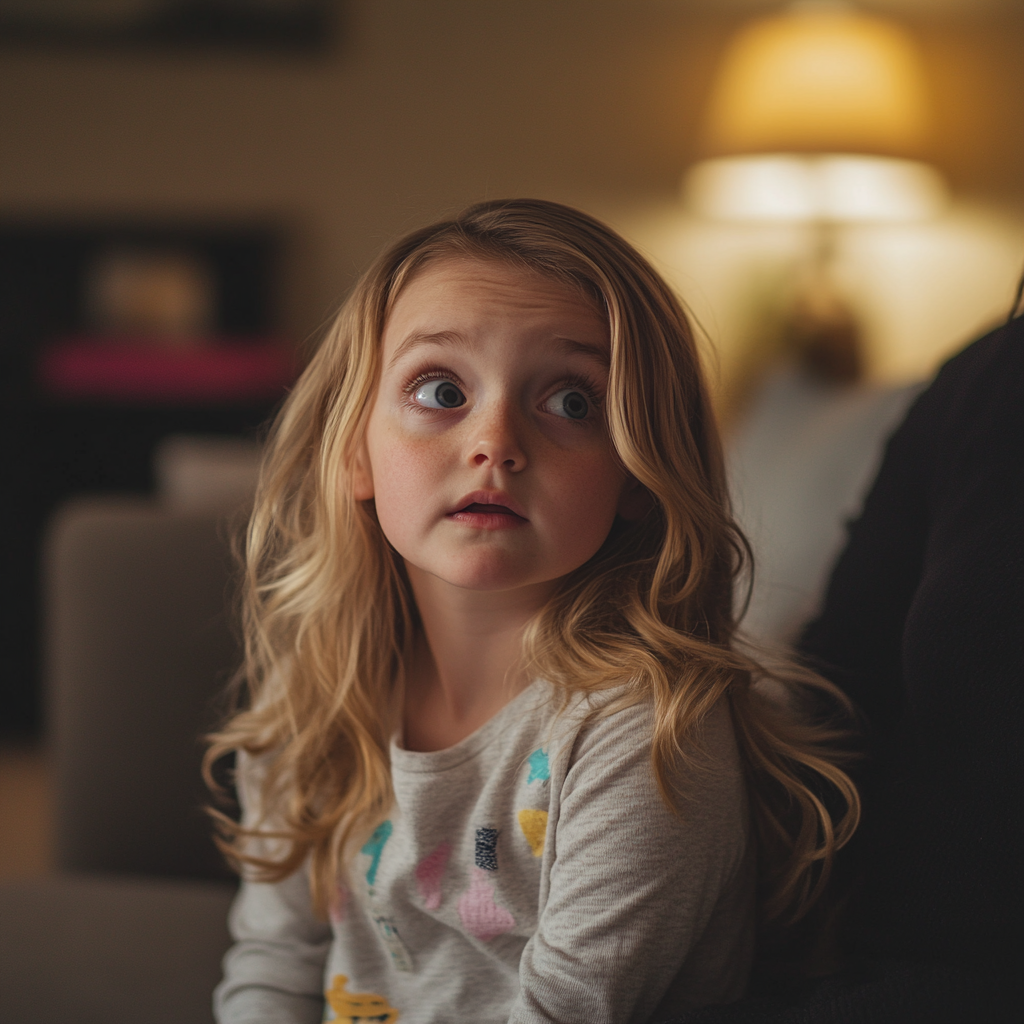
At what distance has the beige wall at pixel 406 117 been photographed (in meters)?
2.67

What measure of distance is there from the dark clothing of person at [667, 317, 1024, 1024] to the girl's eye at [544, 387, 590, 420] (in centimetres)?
23

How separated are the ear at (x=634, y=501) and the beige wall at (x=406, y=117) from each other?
2102 mm

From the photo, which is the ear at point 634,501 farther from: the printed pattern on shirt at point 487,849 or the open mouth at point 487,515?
the printed pattern on shirt at point 487,849

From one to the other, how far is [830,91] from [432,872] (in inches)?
82.7

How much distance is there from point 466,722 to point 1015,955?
368 mm

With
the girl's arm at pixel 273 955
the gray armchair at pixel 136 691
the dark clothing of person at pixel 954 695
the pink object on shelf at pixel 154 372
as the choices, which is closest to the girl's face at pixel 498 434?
the dark clothing of person at pixel 954 695

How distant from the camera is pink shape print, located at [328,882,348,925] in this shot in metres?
0.76

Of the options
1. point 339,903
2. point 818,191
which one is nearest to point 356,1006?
point 339,903

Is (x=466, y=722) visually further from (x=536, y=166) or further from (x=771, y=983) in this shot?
(x=536, y=166)

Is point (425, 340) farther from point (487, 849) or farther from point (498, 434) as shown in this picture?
point (487, 849)

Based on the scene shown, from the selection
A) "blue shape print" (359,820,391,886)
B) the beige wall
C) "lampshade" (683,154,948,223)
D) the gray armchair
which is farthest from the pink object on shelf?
"blue shape print" (359,820,391,886)

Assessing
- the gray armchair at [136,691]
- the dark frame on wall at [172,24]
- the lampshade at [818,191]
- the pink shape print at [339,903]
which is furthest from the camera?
the dark frame on wall at [172,24]

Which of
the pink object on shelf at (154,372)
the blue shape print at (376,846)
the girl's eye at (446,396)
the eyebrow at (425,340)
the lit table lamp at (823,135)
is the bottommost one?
the pink object on shelf at (154,372)

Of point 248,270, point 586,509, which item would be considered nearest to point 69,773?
point 586,509
